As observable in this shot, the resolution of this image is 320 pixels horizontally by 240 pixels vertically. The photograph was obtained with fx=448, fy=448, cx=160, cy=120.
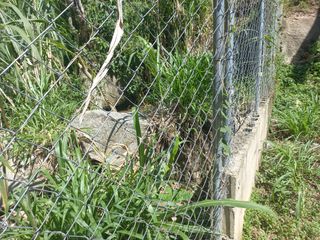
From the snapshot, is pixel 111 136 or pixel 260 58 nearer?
pixel 111 136

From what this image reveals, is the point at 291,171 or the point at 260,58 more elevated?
the point at 260,58

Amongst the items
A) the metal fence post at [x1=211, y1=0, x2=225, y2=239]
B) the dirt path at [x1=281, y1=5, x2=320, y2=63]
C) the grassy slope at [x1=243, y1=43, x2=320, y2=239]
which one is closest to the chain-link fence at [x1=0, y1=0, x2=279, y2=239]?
the metal fence post at [x1=211, y1=0, x2=225, y2=239]

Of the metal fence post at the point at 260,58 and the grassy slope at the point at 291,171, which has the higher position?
the metal fence post at the point at 260,58

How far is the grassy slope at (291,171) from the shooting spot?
293cm

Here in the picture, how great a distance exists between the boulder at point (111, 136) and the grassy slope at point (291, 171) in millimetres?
918

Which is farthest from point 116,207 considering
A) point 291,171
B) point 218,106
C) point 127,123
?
point 291,171

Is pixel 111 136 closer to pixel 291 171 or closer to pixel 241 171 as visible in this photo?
pixel 241 171

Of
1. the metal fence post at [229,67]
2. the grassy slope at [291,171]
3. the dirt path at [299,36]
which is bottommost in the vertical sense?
the grassy slope at [291,171]

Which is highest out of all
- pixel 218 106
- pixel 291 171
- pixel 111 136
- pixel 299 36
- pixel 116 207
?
pixel 299 36

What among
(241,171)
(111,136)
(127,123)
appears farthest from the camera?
(127,123)

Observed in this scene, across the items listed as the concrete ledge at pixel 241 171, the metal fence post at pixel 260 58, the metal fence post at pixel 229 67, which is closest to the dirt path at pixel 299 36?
the metal fence post at pixel 260 58

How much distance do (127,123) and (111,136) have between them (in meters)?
0.28

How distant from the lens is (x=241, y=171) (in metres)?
2.57

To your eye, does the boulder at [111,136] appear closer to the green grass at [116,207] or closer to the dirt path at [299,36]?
the green grass at [116,207]
